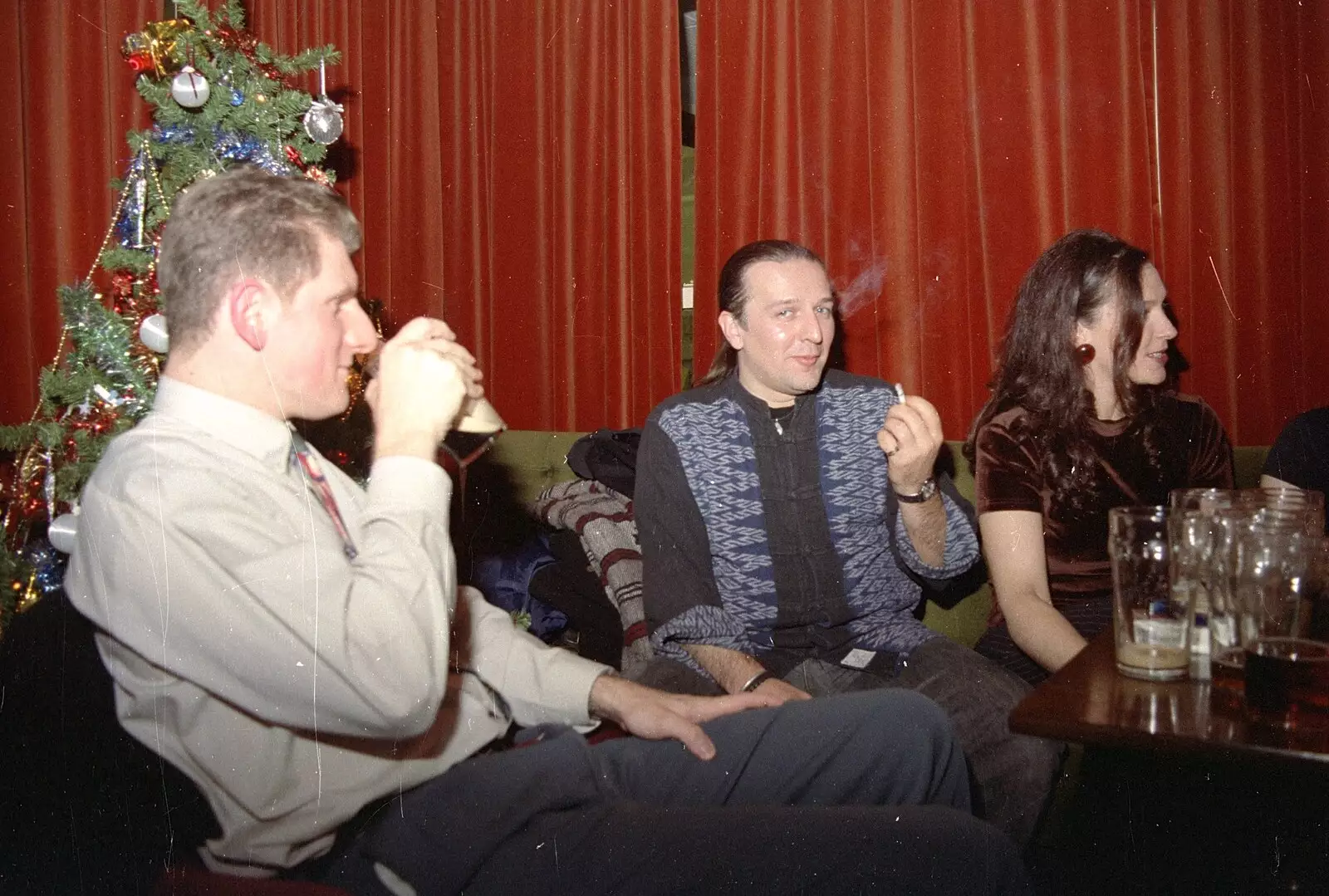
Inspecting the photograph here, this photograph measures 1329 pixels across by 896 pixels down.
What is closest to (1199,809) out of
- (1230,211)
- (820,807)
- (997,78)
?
(820,807)

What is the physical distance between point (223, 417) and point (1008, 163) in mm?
2620

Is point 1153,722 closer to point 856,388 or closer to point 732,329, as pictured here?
point 856,388

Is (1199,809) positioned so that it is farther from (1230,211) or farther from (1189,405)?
(1230,211)

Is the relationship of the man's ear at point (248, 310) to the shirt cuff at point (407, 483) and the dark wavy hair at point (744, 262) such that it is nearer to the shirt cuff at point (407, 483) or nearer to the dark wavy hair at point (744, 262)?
the shirt cuff at point (407, 483)

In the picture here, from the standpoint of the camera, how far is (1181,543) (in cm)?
121

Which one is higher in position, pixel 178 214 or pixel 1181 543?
pixel 178 214

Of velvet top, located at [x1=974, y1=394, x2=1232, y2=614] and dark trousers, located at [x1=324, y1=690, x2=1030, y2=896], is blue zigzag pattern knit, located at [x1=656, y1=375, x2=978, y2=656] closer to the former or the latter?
velvet top, located at [x1=974, y1=394, x2=1232, y2=614]

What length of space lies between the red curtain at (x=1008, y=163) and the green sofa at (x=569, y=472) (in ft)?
1.15

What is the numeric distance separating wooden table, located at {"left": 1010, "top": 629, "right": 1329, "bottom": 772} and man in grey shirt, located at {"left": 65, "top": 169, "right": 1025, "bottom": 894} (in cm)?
15

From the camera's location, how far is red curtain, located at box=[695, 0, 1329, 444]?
2770 millimetres

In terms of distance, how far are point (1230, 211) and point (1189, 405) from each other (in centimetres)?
90

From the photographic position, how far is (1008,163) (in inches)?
117

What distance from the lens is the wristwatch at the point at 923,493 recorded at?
1.96m

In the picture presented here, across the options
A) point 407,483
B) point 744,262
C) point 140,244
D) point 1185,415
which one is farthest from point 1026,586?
point 140,244
